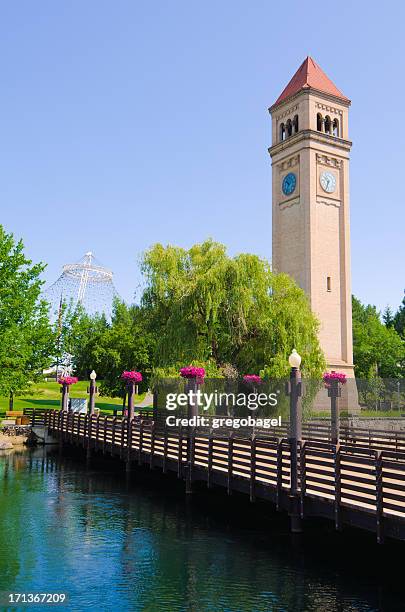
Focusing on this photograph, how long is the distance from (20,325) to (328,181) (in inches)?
1099

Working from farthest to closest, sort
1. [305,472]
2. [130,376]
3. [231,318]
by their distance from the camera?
[231,318], [130,376], [305,472]

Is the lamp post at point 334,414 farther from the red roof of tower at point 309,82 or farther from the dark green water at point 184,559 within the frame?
the red roof of tower at point 309,82

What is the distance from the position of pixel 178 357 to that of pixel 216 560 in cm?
2120

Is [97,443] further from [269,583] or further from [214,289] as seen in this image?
[269,583]

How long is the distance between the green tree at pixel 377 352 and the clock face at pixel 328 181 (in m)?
20.4

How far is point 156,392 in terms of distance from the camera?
1387 inches

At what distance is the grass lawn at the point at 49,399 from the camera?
202ft

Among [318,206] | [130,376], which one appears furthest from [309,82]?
[130,376]

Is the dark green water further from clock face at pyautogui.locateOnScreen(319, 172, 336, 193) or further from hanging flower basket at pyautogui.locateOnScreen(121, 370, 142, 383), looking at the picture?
clock face at pyautogui.locateOnScreen(319, 172, 336, 193)

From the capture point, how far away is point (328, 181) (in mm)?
52000

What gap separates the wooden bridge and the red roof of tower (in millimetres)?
36455

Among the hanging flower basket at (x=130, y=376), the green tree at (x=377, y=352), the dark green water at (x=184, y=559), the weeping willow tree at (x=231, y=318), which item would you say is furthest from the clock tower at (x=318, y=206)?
the dark green water at (x=184, y=559)

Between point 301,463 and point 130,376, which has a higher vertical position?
point 130,376

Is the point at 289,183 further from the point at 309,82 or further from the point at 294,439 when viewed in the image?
the point at 294,439
